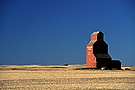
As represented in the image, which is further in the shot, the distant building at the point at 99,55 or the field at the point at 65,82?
the distant building at the point at 99,55

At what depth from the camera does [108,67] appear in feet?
215

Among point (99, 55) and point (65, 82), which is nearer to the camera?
point (65, 82)

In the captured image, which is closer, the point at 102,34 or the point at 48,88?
the point at 48,88

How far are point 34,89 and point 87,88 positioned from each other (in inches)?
175

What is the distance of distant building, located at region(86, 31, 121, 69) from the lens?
2576 inches

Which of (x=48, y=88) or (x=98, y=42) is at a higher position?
(x=98, y=42)

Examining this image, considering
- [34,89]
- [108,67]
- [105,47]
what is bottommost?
[34,89]

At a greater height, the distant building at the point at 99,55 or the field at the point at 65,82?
the distant building at the point at 99,55

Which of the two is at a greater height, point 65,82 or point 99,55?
point 99,55

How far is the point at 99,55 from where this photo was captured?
66250 mm

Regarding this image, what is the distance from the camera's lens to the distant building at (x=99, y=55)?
215 feet

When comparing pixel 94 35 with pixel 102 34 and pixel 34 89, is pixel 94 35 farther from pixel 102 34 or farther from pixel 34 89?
pixel 34 89

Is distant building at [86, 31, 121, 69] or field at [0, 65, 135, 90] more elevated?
distant building at [86, 31, 121, 69]

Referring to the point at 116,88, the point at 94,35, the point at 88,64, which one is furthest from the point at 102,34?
the point at 116,88
